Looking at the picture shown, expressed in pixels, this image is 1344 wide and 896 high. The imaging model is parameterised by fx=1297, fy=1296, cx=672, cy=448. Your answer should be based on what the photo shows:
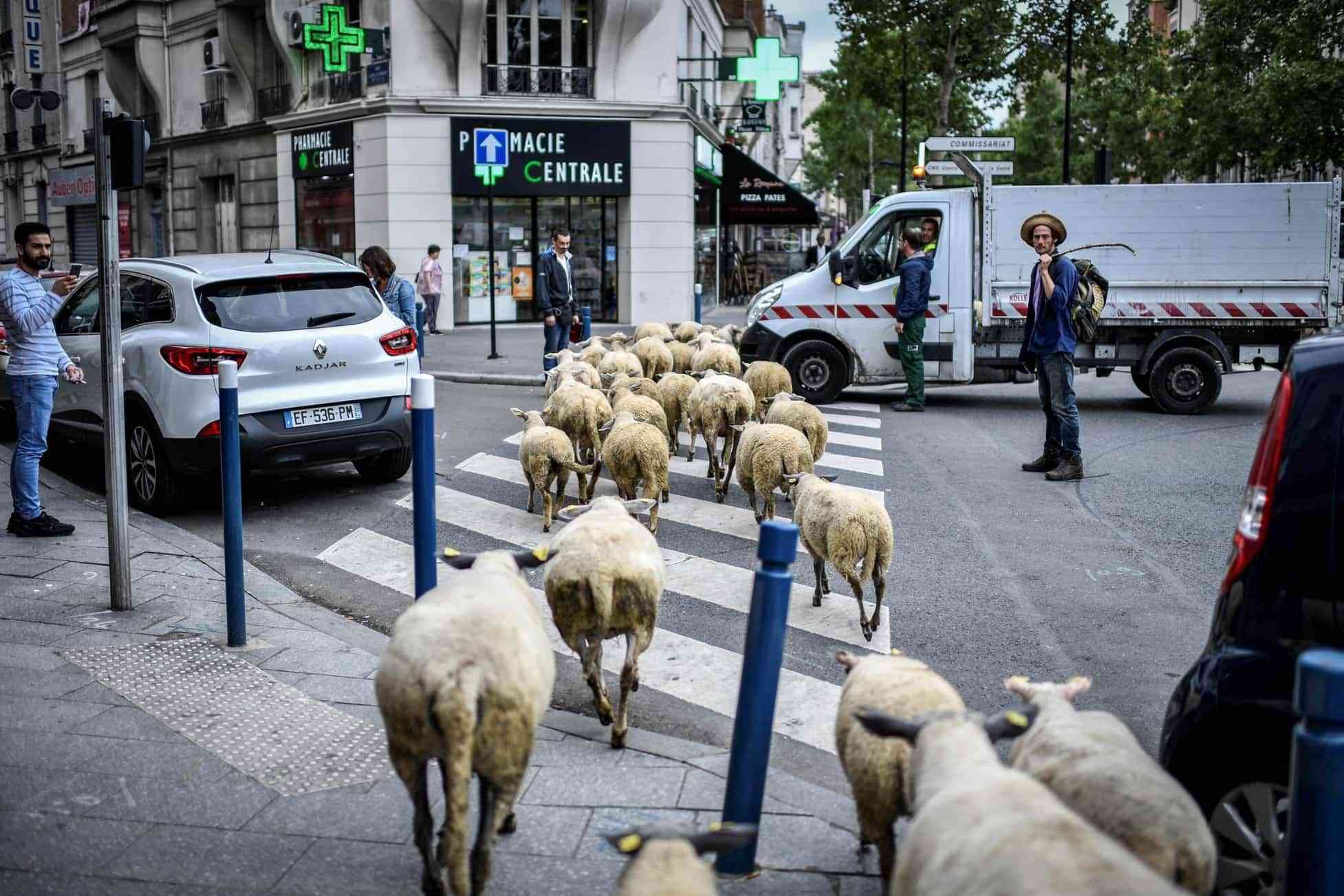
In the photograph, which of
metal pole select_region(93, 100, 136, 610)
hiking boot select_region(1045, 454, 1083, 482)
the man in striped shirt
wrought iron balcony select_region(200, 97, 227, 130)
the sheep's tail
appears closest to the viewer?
the sheep's tail

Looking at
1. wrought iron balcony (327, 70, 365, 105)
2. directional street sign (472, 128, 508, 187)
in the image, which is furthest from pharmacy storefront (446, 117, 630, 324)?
directional street sign (472, 128, 508, 187)

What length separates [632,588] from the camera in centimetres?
491

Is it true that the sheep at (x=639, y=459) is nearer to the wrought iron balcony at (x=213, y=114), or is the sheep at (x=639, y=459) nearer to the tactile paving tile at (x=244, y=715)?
the tactile paving tile at (x=244, y=715)

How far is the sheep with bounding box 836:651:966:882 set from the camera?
362cm

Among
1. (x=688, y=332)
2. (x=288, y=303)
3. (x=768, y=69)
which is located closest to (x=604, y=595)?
(x=288, y=303)

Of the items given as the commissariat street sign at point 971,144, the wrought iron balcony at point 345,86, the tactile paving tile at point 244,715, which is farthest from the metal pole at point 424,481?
the wrought iron balcony at point 345,86

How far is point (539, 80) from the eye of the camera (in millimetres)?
28266

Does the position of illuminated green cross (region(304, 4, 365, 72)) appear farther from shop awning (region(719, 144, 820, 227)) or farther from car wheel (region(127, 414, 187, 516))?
car wheel (region(127, 414, 187, 516))

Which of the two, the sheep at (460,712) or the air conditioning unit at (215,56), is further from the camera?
the air conditioning unit at (215,56)

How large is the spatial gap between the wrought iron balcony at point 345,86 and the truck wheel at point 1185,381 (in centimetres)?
1963

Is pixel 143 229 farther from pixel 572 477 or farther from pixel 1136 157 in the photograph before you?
pixel 1136 157

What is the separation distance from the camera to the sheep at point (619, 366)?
12679 mm

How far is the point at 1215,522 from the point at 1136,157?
50.3 metres

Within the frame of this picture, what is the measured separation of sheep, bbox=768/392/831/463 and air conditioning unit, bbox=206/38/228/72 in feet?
90.8
